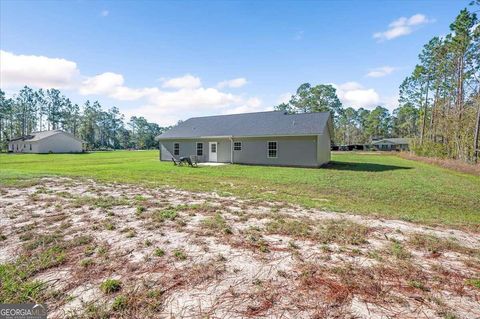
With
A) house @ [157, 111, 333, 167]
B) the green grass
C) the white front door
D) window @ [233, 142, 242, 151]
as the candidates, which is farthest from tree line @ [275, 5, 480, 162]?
the green grass

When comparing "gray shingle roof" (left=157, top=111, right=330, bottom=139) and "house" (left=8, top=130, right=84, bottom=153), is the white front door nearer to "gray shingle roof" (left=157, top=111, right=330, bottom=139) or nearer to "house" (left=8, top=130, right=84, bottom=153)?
"gray shingle roof" (left=157, top=111, right=330, bottom=139)

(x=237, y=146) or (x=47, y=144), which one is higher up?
(x=47, y=144)

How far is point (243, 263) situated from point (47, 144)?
1932 inches

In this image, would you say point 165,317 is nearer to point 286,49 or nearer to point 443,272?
point 443,272

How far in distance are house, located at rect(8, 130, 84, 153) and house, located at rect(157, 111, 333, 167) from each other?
30868 millimetres

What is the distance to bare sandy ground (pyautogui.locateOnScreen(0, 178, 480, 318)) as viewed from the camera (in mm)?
2145

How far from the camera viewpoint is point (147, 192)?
7.49 meters

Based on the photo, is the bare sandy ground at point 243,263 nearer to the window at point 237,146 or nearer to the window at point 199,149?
the window at point 237,146

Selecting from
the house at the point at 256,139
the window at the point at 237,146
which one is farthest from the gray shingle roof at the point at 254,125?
the window at the point at 237,146

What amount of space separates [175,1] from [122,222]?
11278 mm

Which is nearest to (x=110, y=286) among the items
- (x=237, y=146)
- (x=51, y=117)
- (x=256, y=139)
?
(x=256, y=139)

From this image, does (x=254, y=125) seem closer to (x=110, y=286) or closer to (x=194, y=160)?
(x=194, y=160)

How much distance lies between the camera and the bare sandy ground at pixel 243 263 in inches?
84.4

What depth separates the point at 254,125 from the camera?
18.8 metres
